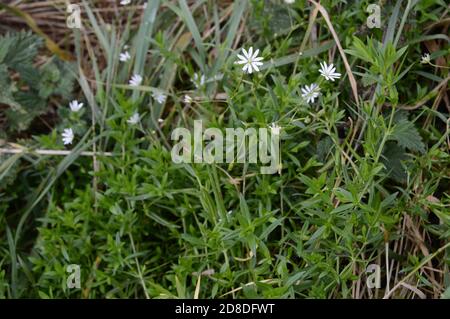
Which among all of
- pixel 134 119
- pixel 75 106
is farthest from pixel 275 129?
pixel 75 106

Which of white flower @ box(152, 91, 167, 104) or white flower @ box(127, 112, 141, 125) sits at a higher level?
white flower @ box(152, 91, 167, 104)

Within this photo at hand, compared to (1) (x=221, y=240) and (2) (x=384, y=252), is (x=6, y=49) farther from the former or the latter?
(2) (x=384, y=252)

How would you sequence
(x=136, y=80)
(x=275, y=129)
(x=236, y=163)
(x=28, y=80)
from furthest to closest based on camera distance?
(x=28, y=80) < (x=136, y=80) < (x=236, y=163) < (x=275, y=129)

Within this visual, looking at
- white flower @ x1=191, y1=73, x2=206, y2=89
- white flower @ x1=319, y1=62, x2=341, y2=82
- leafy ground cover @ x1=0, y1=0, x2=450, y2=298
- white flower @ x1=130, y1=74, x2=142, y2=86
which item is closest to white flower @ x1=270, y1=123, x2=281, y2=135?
leafy ground cover @ x1=0, y1=0, x2=450, y2=298

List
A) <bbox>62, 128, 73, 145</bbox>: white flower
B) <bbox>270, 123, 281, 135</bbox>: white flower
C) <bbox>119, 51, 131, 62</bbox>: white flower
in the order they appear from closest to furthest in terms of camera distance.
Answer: <bbox>270, 123, 281, 135</bbox>: white flower, <bbox>62, 128, 73, 145</bbox>: white flower, <bbox>119, 51, 131, 62</bbox>: white flower

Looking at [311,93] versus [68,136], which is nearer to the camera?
[311,93]

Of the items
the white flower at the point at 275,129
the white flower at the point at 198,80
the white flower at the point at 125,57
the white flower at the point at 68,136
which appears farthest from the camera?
the white flower at the point at 125,57

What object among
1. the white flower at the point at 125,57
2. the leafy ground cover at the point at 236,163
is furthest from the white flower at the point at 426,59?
the white flower at the point at 125,57

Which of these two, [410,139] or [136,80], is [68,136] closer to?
[136,80]

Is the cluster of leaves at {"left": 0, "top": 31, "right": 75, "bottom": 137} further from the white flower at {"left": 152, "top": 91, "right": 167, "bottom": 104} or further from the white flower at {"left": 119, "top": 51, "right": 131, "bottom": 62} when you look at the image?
the white flower at {"left": 152, "top": 91, "right": 167, "bottom": 104}

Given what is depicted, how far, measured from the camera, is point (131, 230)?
1.75 meters

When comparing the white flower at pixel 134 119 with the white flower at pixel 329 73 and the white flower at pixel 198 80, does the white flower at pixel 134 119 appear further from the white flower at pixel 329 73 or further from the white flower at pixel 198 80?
the white flower at pixel 329 73

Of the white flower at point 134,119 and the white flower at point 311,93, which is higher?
the white flower at point 311,93

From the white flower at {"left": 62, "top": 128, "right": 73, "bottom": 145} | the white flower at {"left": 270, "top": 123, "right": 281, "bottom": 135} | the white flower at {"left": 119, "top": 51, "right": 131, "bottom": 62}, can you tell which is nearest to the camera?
the white flower at {"left": 270, "top": 123, "right": 281, "bottom": 135}
